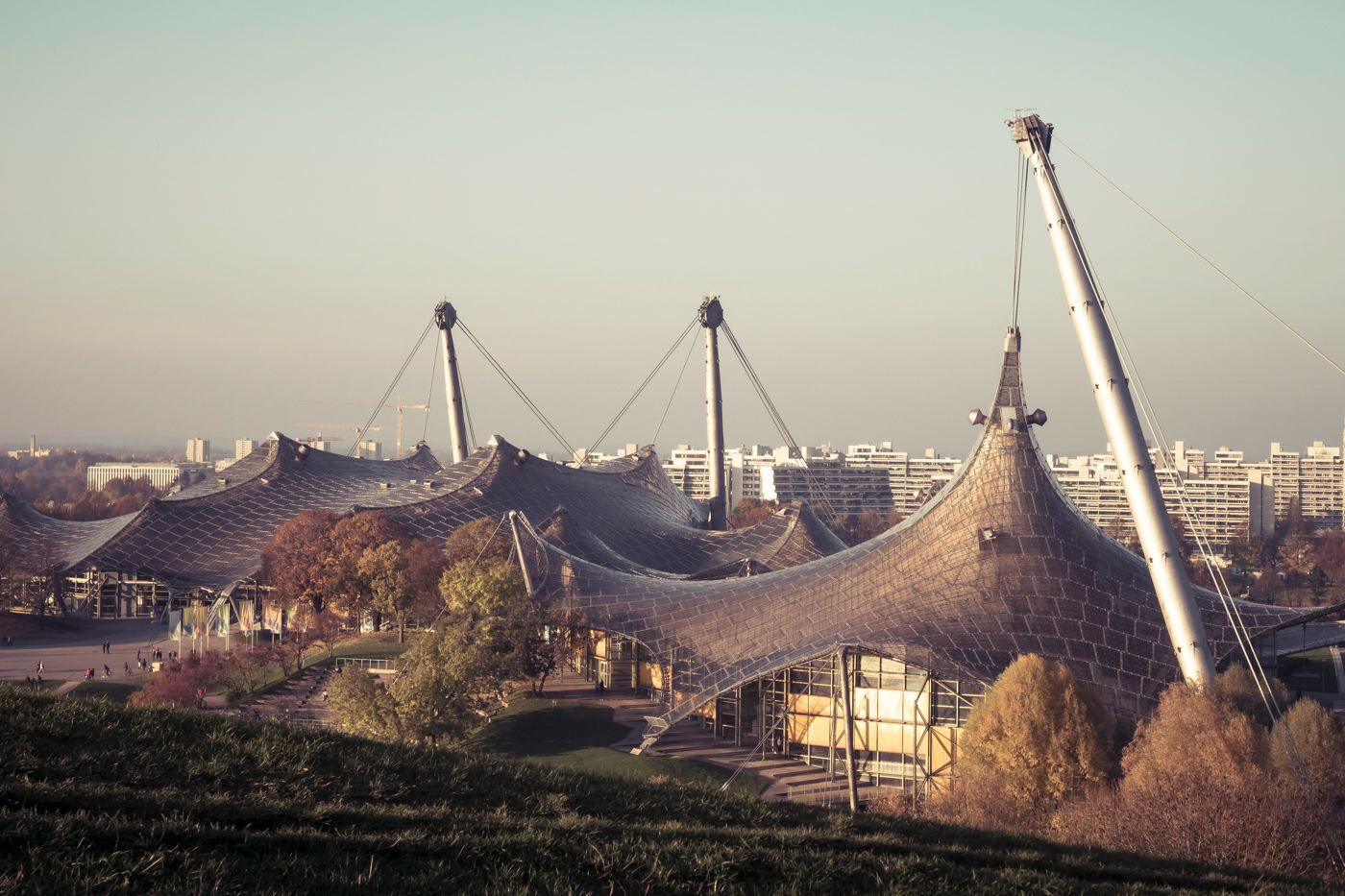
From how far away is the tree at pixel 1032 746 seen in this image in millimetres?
27984

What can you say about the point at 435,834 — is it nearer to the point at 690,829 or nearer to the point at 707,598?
the point at 690,829

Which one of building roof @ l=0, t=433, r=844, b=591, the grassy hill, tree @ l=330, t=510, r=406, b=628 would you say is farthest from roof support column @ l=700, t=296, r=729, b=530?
the grassy hill

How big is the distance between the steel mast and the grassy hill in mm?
76104

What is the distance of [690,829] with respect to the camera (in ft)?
46.1

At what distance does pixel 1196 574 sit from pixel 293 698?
184ft

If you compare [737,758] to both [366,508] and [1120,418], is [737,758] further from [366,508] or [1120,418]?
[366,508]

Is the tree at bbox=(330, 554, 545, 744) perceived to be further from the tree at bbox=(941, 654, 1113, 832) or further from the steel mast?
the steel mast

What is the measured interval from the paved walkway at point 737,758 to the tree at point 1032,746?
402 centimetres

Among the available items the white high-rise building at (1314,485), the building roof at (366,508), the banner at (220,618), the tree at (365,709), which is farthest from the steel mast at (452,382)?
the white high-rise building at (1314,485)

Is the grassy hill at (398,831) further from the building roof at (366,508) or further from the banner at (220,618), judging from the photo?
the building roof at (366,508)

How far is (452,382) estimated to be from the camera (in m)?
92.2

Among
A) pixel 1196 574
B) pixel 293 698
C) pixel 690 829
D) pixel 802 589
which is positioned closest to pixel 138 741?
pixel 690 829

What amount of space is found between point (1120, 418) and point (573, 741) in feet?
65.1

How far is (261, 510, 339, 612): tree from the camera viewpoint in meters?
59.5
